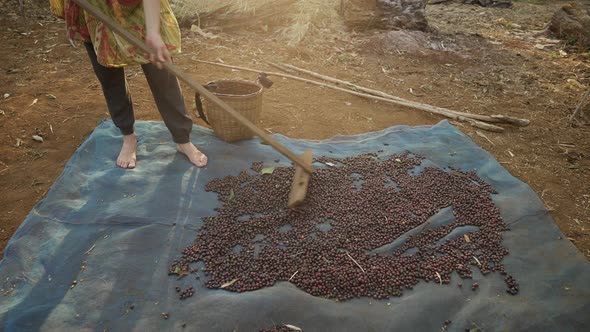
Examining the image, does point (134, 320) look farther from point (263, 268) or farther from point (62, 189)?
point (62, 189)

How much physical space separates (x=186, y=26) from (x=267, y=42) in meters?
1.53

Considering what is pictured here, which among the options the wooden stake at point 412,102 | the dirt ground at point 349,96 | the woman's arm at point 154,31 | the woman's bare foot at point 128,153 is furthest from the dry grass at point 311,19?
the woman's arm at point 154,31

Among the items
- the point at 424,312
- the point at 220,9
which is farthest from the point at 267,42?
the point at 424,312

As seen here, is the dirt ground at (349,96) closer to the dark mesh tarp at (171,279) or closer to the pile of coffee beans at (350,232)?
the dark mesh tarp at (171,279)

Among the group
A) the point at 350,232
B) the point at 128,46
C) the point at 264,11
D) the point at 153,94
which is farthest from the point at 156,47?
the point at 264,11

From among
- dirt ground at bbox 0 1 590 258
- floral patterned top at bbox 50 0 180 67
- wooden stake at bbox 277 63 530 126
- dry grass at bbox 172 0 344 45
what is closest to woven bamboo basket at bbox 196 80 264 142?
dirt ground at bbox 0 1 590 258

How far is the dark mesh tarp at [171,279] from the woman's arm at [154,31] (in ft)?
3.12

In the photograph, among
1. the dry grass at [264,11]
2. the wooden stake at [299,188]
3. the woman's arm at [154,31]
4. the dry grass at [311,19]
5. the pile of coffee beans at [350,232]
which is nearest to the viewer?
the woman's arm at [154,31]

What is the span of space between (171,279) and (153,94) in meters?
1.21

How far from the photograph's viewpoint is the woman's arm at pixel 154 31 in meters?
1.90

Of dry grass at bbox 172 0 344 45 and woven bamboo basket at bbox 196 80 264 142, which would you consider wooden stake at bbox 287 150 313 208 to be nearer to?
woven bamboo basket at bbox 196 80 264 142

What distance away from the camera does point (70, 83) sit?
14.0 feet

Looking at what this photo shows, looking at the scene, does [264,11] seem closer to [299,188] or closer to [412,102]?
[412,102]

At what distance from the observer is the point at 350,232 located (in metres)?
2.28
